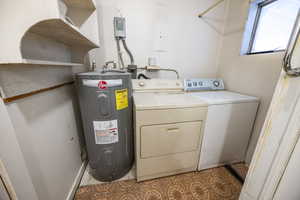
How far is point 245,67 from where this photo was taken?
1.47 metres

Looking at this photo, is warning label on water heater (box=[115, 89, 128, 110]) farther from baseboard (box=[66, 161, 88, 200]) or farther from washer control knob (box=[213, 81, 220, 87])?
washer control knob (box=[213, 81, 220, 87])

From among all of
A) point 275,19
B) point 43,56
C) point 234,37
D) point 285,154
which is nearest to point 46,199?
point 43,56

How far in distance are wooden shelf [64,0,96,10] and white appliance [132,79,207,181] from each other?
98 cm

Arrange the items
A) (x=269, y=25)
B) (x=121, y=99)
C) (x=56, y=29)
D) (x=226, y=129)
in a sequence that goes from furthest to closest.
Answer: (x=269, y=25), (x=226, y=129), (x=121, y=99), (x=56, y=29)

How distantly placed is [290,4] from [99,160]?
249 centimetres

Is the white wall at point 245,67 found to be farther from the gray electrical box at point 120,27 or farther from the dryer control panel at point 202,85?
the gray electrical box at point 120,27

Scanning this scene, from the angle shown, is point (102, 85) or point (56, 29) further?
point (102, 85)

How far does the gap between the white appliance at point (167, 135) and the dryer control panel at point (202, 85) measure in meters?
0.45

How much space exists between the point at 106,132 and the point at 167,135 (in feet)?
1.85

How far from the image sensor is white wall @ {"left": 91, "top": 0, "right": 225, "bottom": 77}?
1.47 meters

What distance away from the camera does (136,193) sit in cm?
112

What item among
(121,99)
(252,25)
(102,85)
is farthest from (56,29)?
(252,25)

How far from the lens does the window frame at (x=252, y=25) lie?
1383mm

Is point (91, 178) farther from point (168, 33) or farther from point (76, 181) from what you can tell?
point (168, 33)
